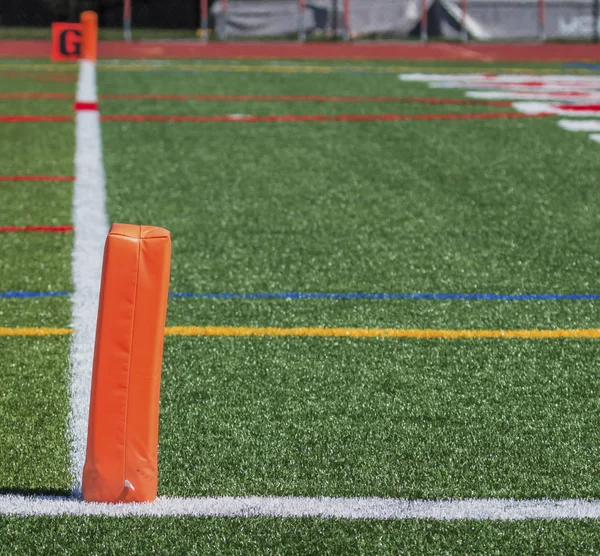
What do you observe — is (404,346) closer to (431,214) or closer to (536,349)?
(536,349)

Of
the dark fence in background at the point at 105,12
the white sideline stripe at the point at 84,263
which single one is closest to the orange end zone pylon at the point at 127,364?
the white sideline stripe at the point at 84,263

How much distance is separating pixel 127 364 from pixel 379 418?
108cm

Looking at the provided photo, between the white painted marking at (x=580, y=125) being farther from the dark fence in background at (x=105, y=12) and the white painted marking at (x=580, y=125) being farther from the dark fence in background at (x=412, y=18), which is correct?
the dark fence in background at (x=105, y=12)

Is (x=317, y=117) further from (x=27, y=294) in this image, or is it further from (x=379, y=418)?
(x=379, y=418)

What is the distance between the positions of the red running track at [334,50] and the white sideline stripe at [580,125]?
8.75 m

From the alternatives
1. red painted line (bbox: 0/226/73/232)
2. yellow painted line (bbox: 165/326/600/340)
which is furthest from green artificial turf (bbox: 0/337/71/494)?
red painted line (bbox: 0/226/73/232)

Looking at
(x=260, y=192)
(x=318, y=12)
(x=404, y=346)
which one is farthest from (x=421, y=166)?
(x=318, y=12)

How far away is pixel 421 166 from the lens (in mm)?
8195

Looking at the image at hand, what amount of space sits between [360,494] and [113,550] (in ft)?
2.22

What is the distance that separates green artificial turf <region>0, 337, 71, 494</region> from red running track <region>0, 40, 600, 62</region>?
15.0m

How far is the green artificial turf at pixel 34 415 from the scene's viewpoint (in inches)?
124

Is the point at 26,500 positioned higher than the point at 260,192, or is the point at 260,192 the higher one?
the point at 260,192

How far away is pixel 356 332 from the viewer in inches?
178

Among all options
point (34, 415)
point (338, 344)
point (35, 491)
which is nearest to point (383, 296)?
point (338, 344)
